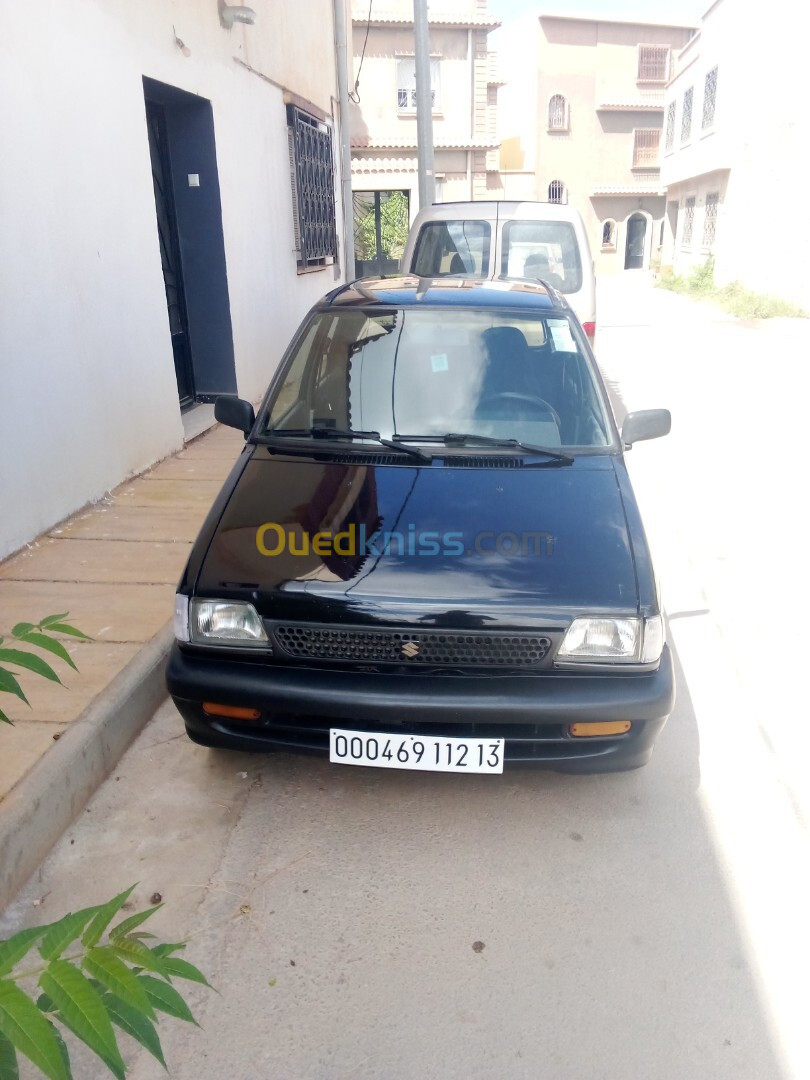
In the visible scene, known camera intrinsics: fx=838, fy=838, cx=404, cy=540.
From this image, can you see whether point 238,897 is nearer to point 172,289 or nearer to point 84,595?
point 84,595

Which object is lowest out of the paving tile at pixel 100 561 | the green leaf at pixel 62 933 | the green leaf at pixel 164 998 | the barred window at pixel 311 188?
the paving tile at pixel 100 561

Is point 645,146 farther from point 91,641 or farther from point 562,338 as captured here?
point 91,641

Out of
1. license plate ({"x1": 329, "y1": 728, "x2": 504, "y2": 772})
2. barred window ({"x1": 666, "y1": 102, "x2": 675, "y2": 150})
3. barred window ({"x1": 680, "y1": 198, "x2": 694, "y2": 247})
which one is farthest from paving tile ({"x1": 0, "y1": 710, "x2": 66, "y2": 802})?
barred window ({"x1": 666, "y1": 102, "x2": 675, "y2": 150})

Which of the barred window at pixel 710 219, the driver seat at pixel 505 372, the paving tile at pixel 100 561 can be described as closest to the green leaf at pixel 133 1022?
the driver seat at pixel 505 372

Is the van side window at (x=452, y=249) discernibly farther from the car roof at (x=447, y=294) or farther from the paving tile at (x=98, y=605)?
the paving tile at (x=98, y=605)

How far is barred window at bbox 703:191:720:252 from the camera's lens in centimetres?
2431

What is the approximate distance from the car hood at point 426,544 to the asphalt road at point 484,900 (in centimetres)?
77

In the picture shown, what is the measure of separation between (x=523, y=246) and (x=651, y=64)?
1412 inches

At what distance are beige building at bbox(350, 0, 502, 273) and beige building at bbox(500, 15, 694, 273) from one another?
13.5 meters

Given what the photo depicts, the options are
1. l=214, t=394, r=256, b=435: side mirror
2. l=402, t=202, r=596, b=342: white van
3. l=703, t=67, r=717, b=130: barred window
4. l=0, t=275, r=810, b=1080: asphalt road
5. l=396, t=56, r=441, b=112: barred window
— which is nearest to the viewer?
l=0, t=275, r=810, b=1080: asphalt road

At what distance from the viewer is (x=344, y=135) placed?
527 inches

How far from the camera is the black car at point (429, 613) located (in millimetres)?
2488

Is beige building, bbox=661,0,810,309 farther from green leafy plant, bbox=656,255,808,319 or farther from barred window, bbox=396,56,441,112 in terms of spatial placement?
A: barred window, bbox=396,56,441,112

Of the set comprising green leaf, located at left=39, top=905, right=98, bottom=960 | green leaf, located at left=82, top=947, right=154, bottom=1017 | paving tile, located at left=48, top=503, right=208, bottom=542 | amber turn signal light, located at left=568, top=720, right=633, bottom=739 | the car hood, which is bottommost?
paving tile, located at left=48, top=503, right=208, bottom=542
